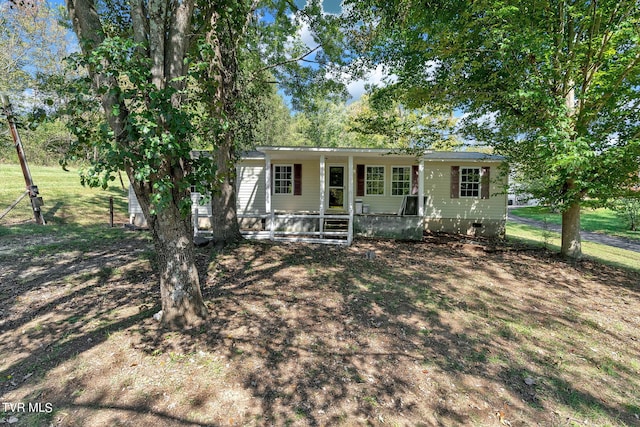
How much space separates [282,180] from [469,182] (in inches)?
290

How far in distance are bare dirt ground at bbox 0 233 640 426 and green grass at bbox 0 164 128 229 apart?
548cm

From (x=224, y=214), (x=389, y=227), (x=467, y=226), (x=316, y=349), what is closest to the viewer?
(x=316, y=349)

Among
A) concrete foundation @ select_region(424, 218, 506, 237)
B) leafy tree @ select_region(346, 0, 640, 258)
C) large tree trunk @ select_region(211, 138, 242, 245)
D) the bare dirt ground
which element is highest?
leafy tree @ select_region(346, 0, 640, 258)

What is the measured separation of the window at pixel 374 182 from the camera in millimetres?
12117

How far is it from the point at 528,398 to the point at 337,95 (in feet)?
34.8

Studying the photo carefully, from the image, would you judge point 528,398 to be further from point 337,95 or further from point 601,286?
point 337,95

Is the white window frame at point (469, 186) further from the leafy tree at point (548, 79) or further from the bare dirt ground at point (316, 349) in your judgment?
the bare dirt ground at point (316, 349)

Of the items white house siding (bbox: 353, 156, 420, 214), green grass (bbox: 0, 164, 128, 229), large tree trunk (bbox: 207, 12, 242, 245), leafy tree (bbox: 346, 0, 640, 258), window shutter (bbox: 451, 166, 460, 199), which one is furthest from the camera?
white house siding (bbox: 353, 156, 420, 214)

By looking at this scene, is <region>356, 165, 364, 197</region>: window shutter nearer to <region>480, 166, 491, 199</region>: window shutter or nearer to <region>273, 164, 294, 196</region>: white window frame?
<region>273, 164, 294, 196</region>: white window frame

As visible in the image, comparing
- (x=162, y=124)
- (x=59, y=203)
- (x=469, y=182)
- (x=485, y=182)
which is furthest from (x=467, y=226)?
(x=59, y=203)

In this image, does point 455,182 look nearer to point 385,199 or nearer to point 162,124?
point 385,199

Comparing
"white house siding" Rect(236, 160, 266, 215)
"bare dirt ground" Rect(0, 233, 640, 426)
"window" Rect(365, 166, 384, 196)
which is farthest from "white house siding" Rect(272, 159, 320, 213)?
"bare dirt ground" Rect(0, 233, 640, 426)

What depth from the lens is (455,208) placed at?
12.0 m

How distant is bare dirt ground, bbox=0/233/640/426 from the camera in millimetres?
2637
